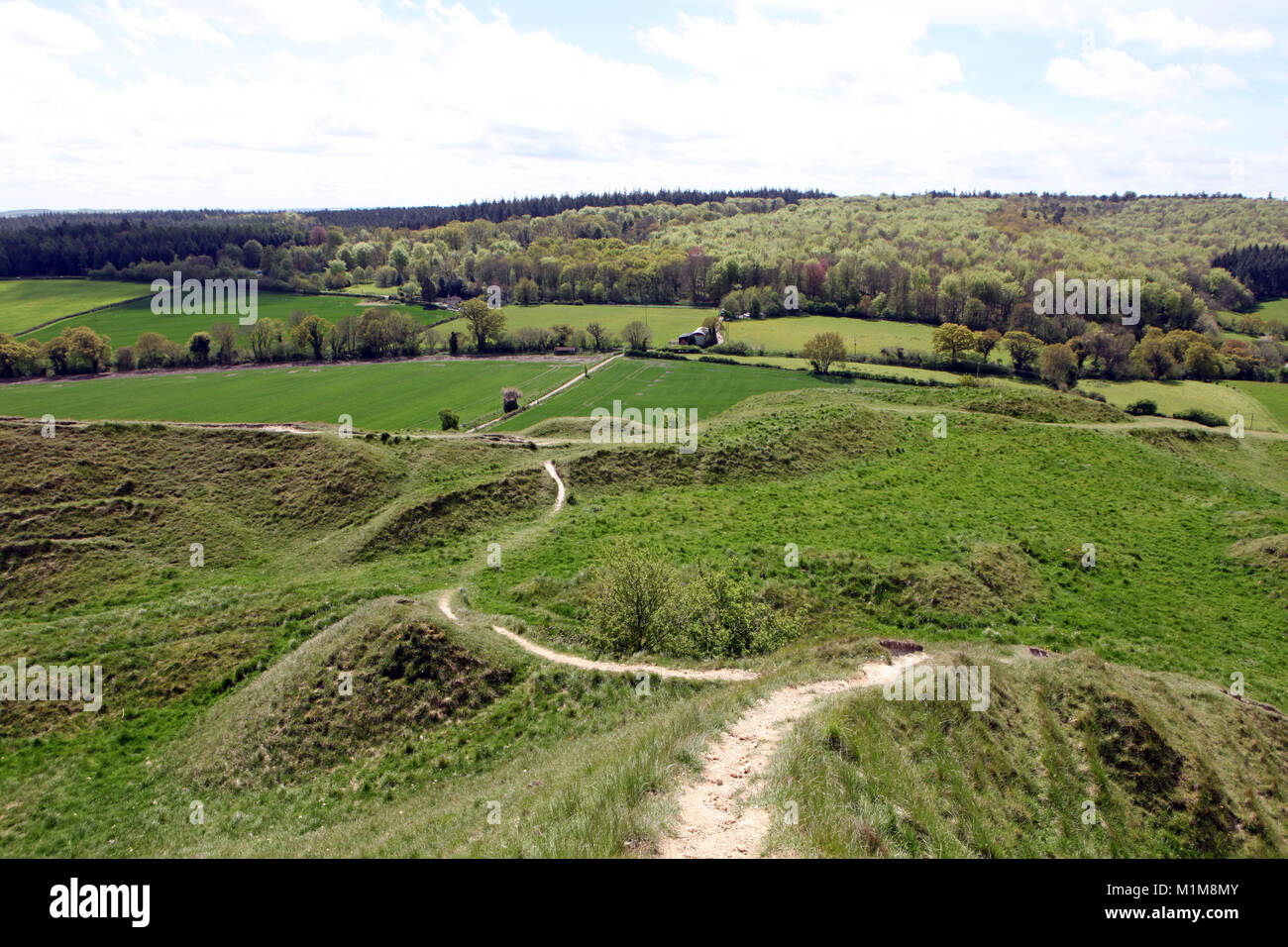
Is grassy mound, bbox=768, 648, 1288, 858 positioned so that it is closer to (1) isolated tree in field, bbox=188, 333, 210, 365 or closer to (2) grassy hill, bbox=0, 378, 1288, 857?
(2) grassy hill, bbox=0, 378, 1288, 857

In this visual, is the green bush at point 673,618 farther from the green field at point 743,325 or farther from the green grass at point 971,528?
the green field at point 743,325

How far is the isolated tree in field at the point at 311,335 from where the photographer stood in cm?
12075

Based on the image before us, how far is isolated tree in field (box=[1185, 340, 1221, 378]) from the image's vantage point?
10332 centimetres

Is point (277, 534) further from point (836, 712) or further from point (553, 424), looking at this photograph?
point (836, 712)

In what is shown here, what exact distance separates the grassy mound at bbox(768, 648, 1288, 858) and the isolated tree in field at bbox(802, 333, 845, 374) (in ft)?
285

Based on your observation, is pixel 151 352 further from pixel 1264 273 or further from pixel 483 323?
pixel 1264 273

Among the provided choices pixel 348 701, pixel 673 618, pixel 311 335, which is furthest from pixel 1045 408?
pixel 311 335

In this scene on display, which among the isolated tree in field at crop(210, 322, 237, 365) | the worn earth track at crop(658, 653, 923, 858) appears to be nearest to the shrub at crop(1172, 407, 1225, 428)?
the worn earth track at crop(658, 653, 923, 858)

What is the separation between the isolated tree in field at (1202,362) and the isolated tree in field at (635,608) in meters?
115

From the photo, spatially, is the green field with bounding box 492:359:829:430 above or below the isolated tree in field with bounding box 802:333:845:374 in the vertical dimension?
below

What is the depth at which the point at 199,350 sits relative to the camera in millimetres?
116812

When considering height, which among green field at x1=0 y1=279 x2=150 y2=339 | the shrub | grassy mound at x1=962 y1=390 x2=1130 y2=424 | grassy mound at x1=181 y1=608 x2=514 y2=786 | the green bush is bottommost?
→ grassy mound at x1=181 y1=608 x2=514 y2=786

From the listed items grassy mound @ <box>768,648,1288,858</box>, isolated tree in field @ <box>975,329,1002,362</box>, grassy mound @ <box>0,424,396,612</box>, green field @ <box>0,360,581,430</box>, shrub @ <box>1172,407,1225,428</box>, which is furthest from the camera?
isolated tree in field @ <box>975,329,1002,362</box>
